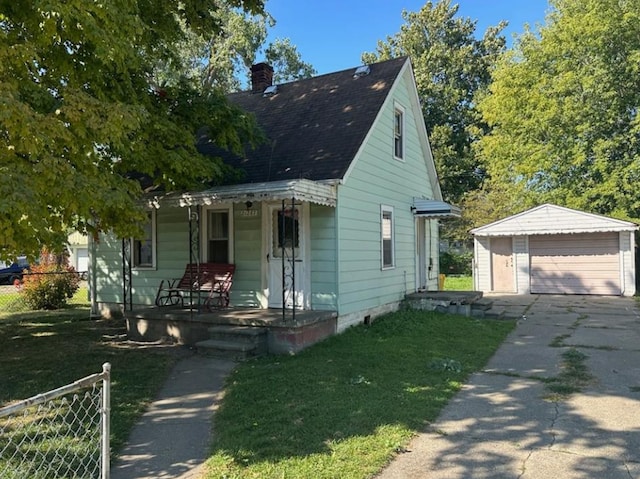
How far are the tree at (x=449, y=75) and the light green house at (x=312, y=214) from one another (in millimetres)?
21255

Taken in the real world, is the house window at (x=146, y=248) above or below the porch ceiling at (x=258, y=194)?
below

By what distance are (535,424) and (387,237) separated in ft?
24.2

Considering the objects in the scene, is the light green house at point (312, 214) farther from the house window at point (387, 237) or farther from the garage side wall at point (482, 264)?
the garage side wall at point (482, 264)

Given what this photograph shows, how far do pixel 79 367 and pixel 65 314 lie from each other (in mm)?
7337

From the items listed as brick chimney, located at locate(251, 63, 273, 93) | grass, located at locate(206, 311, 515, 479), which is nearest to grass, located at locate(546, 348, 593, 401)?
grass, located at locate(206, 311, 515, 479)

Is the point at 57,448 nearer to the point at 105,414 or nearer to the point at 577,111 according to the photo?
the point at 105,414

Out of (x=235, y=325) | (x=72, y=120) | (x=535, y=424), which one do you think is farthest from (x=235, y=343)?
(x=535, y=424)

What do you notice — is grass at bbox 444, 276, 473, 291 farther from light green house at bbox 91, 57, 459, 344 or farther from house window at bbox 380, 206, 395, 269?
house window at bbox 380, 206, 395, 269

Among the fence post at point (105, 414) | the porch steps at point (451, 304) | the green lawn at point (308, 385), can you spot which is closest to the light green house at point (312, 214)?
the porch steps at point (451, 304)

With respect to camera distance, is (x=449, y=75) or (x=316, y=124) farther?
(x=449, y=75)

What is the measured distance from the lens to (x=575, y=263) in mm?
18375

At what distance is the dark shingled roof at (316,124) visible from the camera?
32.9ft

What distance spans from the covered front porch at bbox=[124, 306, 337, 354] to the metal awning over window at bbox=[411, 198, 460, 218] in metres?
5.44

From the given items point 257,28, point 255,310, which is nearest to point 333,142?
point 255,310
